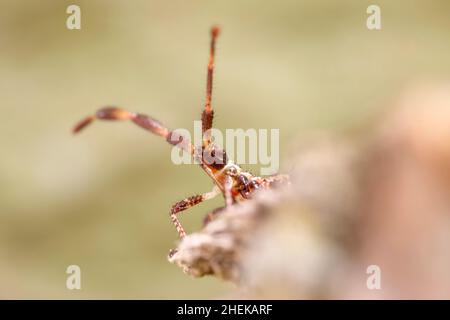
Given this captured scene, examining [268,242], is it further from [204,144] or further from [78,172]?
[78,172]

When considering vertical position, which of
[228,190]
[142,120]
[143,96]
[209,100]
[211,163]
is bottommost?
A: [228,190]

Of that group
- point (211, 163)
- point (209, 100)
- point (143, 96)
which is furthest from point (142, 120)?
point (143, 96)

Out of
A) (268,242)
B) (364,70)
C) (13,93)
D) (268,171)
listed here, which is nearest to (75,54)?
(13,93)

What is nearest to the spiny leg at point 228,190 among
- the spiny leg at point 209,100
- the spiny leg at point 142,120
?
the spiny leg at point 209,100

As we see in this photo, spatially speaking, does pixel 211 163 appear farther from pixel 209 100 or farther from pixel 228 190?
pixel 209 100

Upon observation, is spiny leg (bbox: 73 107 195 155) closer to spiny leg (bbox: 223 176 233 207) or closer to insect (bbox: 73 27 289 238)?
insect (bbox: 73 27 289 238)

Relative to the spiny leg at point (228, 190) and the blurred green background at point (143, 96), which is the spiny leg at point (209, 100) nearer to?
the spiny leg at point (228, 190)

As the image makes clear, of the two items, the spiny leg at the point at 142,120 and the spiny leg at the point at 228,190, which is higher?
the spiny leg at the point at 142,120
